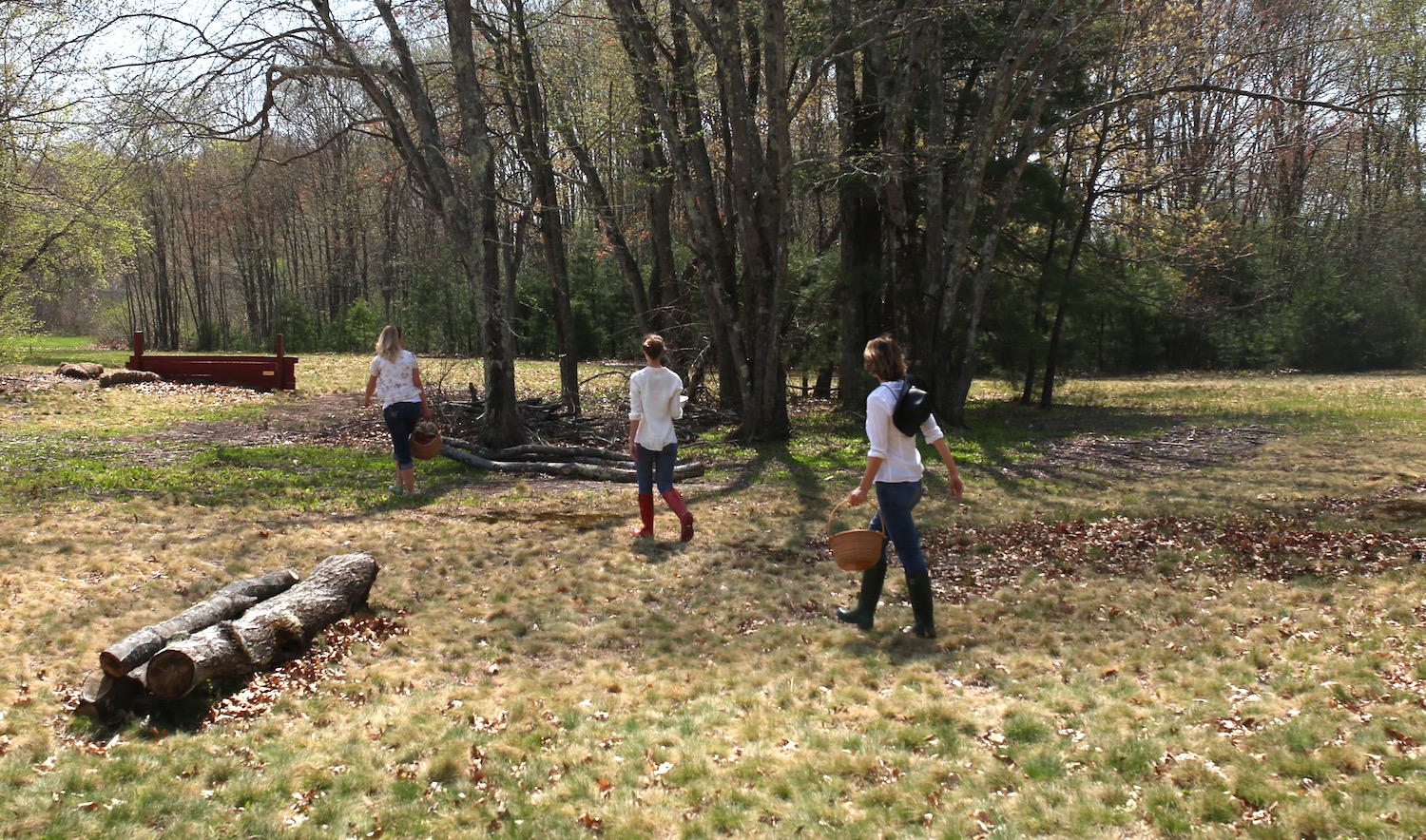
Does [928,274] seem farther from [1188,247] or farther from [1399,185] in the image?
[1399,185]

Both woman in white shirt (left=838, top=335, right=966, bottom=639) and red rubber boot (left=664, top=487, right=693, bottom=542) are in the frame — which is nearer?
woman in white shirt (left=838, top=335, right=966, bottom=639)

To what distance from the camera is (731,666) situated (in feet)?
20.0

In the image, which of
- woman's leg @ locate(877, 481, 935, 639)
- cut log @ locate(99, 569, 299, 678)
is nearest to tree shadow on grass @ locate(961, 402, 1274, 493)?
woman's leg @ locate(877, 481, 935, 639)

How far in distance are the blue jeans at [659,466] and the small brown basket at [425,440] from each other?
9.74 ft

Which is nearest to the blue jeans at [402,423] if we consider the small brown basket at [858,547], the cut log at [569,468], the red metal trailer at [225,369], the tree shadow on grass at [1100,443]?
the cut log at [569,468]

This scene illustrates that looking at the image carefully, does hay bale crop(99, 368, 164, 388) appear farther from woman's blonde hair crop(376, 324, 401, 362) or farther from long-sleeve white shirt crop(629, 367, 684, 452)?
long-sleeve white shirt crop(629, 367, 684, 452)

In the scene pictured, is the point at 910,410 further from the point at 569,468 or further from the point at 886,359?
the point at 569,468

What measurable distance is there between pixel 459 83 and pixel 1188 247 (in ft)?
52.1

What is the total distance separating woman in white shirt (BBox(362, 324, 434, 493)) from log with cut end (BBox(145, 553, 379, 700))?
132 inches

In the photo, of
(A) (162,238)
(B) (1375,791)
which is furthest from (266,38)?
(A) (162,238)

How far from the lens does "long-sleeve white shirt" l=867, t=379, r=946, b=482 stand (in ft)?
19.2

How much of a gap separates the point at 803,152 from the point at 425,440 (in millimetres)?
11963

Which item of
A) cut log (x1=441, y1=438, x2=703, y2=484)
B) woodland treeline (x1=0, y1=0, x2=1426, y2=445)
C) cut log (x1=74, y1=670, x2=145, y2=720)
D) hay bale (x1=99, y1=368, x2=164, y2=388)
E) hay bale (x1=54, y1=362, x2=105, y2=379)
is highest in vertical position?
woodland treeline (x1=0, y1=0, x2=1426, y2=445)

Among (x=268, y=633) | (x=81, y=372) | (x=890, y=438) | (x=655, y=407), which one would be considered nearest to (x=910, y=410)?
(x=890, y=438)
